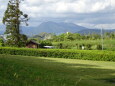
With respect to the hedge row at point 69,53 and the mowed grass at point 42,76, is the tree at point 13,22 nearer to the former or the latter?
the hedge row at point 69,53

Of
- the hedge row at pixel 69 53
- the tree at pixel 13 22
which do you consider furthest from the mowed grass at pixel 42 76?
the tree at pixel 13 22

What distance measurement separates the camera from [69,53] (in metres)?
36.0

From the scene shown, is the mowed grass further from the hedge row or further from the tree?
the tree

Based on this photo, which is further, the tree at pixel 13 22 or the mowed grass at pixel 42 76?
the tree at pixel 13 22

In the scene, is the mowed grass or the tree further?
the tree

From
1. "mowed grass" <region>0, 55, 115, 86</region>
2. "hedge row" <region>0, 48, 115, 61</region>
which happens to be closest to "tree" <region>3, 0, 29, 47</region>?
"hedge row" <region>0, 48, 115, 61</region>

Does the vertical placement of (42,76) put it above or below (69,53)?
below

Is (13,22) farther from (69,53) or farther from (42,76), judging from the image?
(42,76)

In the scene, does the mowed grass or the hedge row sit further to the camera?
the hedge row

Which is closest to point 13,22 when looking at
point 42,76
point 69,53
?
point 69,53

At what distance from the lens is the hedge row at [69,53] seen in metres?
32.6

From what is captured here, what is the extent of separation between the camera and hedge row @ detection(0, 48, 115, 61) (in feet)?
107

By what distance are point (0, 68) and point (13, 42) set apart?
134 ft

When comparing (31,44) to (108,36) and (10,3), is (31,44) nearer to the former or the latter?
(10,3)
